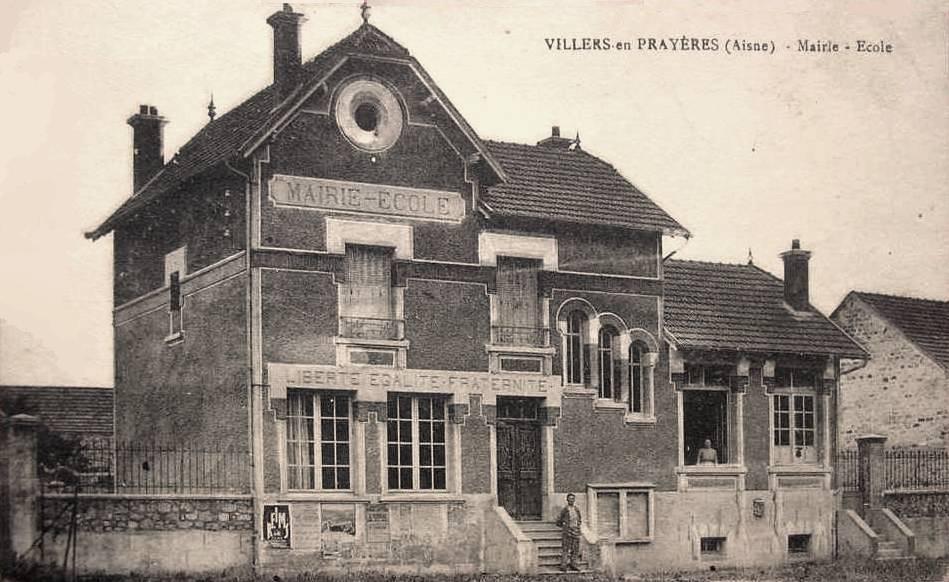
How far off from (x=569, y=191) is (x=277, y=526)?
27.6 feet

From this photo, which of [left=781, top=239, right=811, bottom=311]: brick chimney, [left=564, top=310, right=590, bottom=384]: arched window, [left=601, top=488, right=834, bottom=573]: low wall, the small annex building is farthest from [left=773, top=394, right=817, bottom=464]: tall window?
[left=564, top=310, right=590, bottom=384]: arched window

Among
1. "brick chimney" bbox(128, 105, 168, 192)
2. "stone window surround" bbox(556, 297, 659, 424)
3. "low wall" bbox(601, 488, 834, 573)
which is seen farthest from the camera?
"low wall" bbox(601, 488, 834, 573)

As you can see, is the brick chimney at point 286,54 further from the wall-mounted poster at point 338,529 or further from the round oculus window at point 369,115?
the wall-mounted poster at point 338,529

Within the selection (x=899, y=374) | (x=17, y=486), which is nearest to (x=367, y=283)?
(x=17, y=486)

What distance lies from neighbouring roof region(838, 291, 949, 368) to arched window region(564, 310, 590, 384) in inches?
368

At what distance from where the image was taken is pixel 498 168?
26375 millimetres

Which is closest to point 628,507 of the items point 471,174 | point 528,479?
point 528,479

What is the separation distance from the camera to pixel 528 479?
27.2 meters

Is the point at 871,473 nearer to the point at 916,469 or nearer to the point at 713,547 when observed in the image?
the point at 916,469

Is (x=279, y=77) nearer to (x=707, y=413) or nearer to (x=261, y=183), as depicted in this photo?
(x=261, y=183)

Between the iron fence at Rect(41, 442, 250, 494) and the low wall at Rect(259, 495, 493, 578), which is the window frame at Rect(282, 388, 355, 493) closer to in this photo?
the low wall at Rect(259, 495, 493, 578)

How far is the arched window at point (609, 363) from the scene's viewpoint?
92.1ft

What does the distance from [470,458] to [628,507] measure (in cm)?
337

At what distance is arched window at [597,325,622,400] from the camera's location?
28.1 metres
